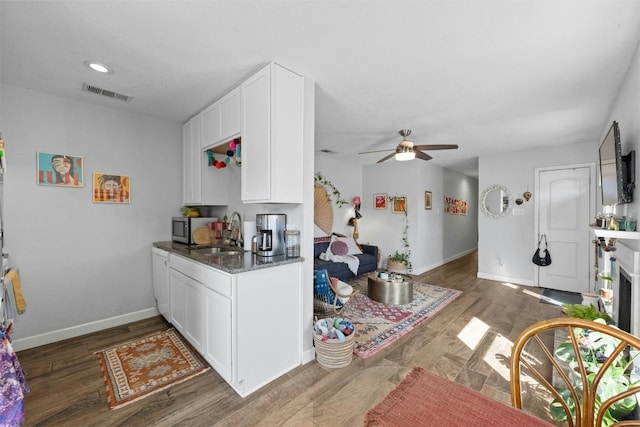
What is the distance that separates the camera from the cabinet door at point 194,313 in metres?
2.28

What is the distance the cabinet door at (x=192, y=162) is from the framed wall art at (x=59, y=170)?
1013mm

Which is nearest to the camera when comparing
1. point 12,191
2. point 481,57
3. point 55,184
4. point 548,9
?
point 548,9

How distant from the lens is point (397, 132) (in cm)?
387

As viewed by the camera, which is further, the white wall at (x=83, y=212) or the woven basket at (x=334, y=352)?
the white wall at (x=83, y=212)

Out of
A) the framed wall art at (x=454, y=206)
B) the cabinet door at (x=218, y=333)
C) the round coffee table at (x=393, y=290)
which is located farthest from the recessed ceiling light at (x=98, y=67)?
the framed wall art at (x=454, y=206)

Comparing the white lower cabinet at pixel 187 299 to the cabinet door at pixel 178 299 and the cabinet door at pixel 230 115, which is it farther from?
the cabinet door at pixel 230 115

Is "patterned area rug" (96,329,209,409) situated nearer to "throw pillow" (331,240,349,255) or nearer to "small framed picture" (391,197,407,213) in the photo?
"throw pillow" (331,240,349,255)

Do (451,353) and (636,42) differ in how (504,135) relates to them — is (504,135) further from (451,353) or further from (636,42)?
(451,353)

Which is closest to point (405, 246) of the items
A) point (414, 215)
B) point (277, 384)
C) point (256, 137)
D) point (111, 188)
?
point (414, 215)

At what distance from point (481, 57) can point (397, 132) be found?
72.8 inches

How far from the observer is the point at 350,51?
1.96 metres

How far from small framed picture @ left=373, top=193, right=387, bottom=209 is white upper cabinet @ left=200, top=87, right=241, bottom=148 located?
13.4 feet

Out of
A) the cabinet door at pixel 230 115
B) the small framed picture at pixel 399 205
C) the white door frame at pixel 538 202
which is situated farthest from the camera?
the small framed picture at pixel 399 205

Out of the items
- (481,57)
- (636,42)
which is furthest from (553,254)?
(481,57)
